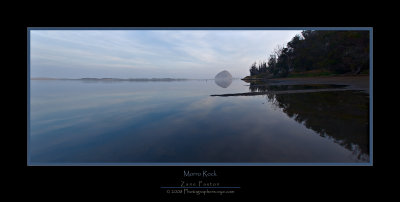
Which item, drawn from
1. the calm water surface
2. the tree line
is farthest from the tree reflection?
the tree line

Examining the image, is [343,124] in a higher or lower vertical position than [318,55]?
lower

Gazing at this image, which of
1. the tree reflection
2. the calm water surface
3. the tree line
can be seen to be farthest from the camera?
the tree line

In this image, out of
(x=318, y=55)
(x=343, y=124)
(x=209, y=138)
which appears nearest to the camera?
(x=209, y=138)

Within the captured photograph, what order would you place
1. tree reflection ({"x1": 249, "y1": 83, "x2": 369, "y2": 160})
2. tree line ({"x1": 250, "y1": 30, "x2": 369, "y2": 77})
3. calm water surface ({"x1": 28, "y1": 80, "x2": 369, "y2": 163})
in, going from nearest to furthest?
calm water surface ({"x1": 28, "y1": 80, "x2": 369, "y2": 163})
tree reflection ({"x1": 249, "y1": 83, "x2": 369, "y2": 160})
tree line ({"x1": 250, "y1": 30, "x2": 369, "y2": 77})

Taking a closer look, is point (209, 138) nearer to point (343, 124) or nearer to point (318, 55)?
point (343, 124)

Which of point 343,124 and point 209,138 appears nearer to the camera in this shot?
point 209,138

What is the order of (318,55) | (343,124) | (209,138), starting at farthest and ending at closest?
(318,55)
(343,124)
(209,138)

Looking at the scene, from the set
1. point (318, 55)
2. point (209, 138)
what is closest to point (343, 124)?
point (209, 138)

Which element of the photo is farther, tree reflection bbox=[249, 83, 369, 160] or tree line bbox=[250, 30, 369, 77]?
tree line bbox=[250, 30, 369, 77]

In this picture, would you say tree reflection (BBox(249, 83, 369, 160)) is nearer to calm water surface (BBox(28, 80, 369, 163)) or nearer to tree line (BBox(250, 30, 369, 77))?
calm water surface (BBox(28, 80, 369, 163))
